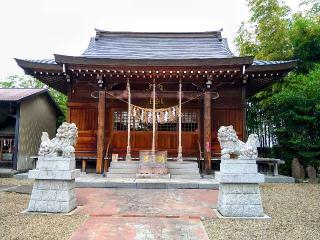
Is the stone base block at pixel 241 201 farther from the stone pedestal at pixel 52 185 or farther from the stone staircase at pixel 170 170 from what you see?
the stone staircase at pixel 170 170

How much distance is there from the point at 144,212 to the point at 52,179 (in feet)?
7.13

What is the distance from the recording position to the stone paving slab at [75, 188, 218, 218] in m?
6.48

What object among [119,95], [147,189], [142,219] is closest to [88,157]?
[119,95]

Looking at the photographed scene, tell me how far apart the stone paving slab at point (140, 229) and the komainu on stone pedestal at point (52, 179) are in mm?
979

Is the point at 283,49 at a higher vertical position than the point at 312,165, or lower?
higher

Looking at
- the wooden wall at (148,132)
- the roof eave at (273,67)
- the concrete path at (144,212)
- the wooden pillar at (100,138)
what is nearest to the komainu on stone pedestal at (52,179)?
the concrete path at (144,212)

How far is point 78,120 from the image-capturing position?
13547 millimetres

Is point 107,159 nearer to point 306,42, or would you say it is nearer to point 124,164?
point 124,164

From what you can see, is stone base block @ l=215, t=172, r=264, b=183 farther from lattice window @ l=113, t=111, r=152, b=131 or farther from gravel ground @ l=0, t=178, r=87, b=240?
lattice window @ l=113, t=111, r=152, b=131

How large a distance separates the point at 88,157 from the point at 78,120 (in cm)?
191

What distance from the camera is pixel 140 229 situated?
5.22 meters

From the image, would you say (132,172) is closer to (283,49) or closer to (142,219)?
(142,219)

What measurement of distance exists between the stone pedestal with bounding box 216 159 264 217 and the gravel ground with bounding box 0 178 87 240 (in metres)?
3.02

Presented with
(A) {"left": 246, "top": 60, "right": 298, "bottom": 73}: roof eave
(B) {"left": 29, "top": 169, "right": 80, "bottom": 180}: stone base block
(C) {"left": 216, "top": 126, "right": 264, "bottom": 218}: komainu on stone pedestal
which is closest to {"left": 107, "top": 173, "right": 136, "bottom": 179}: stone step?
(B) {"left": 29, "top": 169, "right": 80, "bottom": 180}: stone base block
